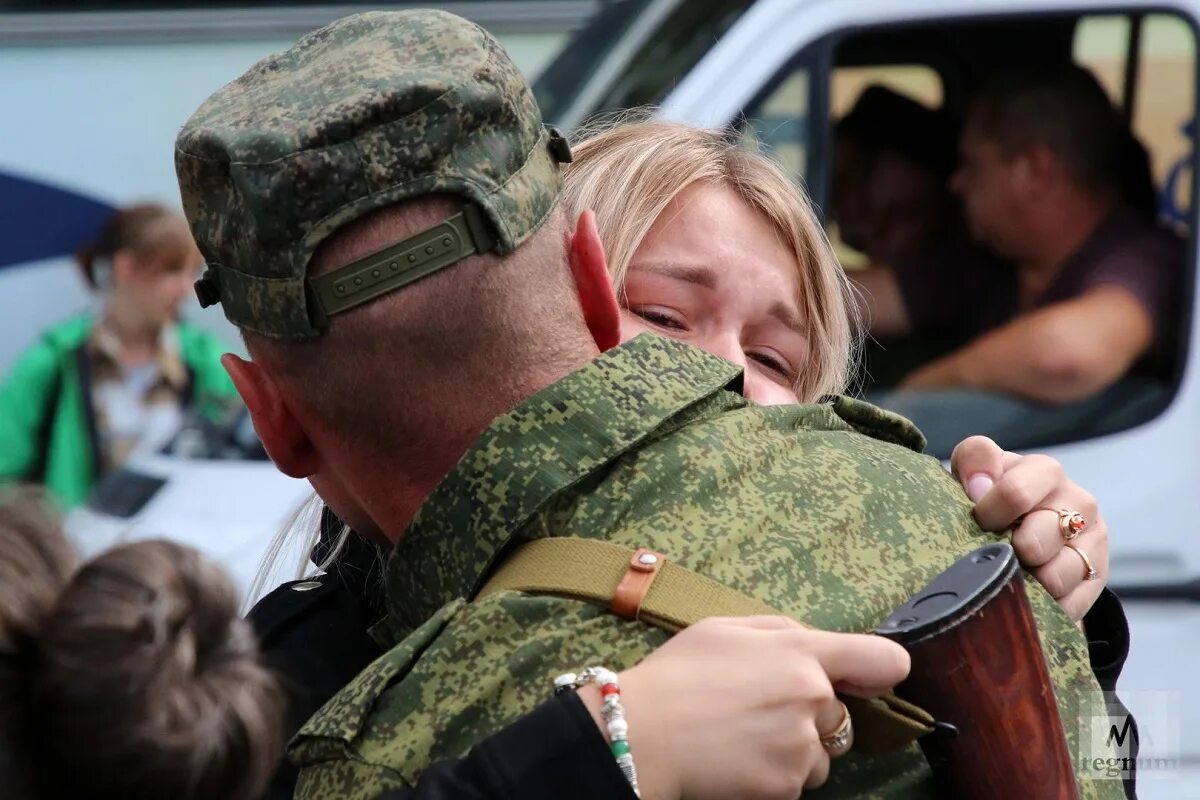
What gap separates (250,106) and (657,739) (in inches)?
27.9

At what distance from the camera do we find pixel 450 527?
1500 mm

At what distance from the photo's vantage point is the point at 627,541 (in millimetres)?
1429

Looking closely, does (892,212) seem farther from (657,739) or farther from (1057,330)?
(657,739)

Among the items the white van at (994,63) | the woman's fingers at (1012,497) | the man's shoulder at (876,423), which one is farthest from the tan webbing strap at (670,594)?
the white van at (994,63)

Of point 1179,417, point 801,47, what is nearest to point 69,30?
point 801,47

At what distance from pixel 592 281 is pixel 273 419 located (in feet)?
1.12

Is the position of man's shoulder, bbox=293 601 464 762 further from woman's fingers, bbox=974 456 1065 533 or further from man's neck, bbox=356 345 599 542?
woman's fingers, bbox=974 456 1065 533

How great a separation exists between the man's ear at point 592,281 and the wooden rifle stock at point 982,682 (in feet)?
1.36

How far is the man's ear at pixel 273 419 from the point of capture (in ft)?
5.33

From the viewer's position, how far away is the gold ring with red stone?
1.78 meters

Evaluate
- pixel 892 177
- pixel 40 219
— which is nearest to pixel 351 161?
pixel 892 177

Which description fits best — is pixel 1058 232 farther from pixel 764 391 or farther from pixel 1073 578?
pixel 1073 578

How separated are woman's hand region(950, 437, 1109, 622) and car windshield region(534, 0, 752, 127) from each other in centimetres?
244

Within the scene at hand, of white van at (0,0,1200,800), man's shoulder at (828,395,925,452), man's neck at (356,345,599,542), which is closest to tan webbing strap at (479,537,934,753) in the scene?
man's neck at (356,345,599,542)
